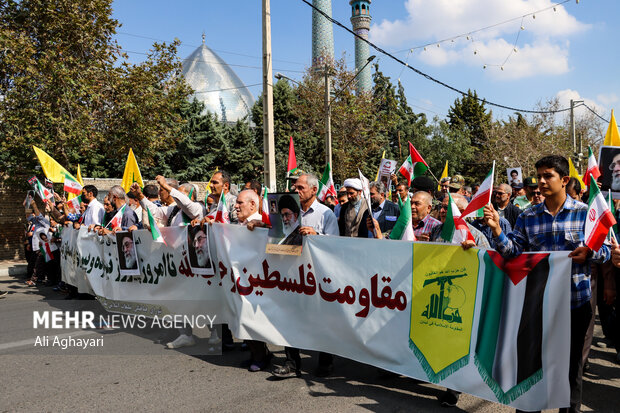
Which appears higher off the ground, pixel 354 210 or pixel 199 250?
pixel 354 210

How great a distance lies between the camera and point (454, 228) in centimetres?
388

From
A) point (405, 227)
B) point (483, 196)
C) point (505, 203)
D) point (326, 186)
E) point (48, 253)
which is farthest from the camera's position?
point (48, 253)

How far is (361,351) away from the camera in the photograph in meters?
4.16

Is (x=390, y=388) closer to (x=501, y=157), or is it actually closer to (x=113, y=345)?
(x=113, y=345)

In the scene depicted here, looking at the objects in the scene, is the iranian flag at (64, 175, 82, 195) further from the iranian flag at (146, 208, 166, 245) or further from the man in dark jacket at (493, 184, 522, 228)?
the man in dark jacket at (493, 184, 522, 228)

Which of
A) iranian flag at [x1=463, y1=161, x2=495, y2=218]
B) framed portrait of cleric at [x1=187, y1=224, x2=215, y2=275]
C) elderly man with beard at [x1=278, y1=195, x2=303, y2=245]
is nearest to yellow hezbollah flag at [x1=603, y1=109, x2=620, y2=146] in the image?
iranian flag at [x1=463, y1=161, x2=495, y2=218]

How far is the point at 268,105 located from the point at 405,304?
324 inches

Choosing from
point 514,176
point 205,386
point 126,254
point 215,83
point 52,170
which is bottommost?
point 205,386

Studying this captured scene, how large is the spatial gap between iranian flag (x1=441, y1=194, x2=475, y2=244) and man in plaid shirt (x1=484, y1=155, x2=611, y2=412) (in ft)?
1.27

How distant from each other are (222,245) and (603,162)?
12.0 ft

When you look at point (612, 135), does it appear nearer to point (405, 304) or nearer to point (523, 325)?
point (523, 325)

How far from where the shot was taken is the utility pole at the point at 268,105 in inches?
442

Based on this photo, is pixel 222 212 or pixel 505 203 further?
pixel 505 203

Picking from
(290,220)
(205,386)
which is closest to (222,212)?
(290,220)
